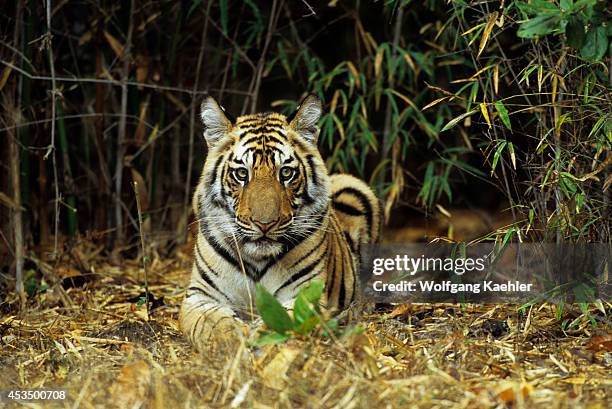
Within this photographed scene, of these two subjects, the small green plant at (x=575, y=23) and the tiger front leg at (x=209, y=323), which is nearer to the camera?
the small green plant at (x=575, y=23)

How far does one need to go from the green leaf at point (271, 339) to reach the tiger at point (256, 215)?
89 centimetres

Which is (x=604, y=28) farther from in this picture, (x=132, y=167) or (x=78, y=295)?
(x=132, y=167)

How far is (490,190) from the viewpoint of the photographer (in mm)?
8758

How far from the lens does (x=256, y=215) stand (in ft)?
13.7

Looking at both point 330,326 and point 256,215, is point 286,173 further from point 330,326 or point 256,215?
point 330,326

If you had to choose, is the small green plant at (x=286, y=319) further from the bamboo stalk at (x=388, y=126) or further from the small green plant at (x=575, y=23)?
the bamboo stalk at (x=388, y=126)

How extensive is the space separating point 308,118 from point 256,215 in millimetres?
672

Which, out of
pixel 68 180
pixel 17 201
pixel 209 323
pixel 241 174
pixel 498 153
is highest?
pixel 498 153

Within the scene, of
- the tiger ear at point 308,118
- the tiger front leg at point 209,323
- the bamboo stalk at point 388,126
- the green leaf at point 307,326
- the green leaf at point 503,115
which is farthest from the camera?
the bamboo stalk at point 388,126

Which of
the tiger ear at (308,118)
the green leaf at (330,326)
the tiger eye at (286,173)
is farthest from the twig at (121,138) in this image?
the green leaf at (330,326)

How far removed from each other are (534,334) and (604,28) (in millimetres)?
1431

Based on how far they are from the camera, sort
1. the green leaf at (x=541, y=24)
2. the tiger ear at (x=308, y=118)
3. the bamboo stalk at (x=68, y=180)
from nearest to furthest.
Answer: the green leaf at (x=541, y=24) < the tiger ear at (x=308, y=118) < the bamboo stalk at (x=68, y=180)

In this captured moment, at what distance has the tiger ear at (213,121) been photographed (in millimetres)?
4555
